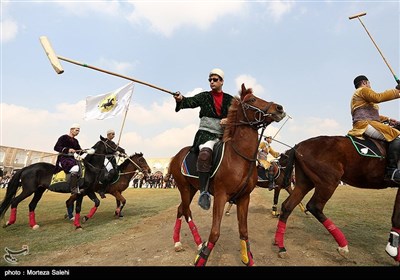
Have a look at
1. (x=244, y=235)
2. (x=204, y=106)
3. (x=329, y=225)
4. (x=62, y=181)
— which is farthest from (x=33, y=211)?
(x=329, y=225)

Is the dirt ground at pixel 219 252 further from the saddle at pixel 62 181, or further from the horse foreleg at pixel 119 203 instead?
the horse foreleg at pixel 119 203

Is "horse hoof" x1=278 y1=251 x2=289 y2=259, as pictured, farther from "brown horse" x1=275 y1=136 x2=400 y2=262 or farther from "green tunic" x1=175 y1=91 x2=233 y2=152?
"green tunic" x1=175 y1=91 x2=233 y2=152

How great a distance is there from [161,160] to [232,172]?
80.1 meters

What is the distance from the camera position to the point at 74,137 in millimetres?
10336

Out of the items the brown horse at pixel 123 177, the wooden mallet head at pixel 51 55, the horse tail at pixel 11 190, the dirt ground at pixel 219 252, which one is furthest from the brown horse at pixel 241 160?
the horse tail at pixel 11 190

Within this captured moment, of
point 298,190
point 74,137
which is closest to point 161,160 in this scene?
point 74,137

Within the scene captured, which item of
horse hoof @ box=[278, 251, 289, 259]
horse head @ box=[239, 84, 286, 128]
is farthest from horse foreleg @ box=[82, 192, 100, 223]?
horse head @ box=[239, 84, 286, 128]

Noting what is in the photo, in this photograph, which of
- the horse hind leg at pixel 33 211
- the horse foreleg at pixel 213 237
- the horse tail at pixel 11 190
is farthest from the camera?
the horse hind leg at pixel 33 211

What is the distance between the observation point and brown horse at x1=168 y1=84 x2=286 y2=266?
14.2ft

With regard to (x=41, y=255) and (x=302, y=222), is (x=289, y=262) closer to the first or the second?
(x=302, y=222)

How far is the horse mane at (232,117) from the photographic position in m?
4.81

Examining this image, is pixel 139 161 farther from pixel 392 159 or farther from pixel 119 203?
pixel 392 159

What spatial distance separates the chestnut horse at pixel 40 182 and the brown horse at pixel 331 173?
7600mm

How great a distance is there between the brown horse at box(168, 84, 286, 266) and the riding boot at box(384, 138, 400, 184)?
9.28ft
